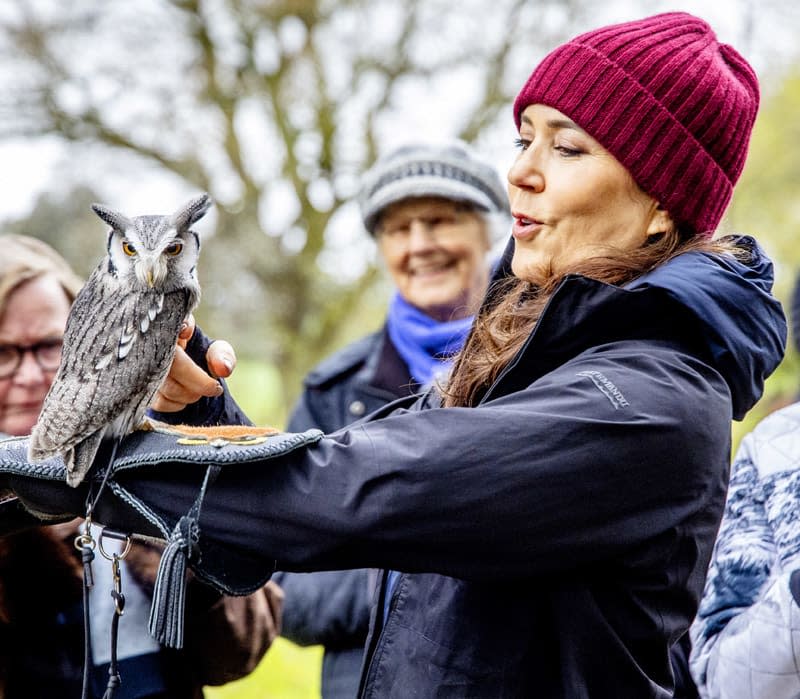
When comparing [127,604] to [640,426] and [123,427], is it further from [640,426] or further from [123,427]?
[640,426]

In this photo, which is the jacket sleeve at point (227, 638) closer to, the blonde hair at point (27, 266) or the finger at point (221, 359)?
the finger at point (221, 359)

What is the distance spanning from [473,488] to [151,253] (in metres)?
0.68

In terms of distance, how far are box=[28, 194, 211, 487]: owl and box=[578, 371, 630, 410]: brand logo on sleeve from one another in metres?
0.65

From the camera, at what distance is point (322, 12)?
9.60 meters

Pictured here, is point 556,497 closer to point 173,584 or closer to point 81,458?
point 173,584

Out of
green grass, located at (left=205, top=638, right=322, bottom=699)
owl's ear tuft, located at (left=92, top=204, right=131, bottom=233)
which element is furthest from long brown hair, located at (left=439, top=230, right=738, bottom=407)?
green grass, located at (left=205, top=638, right=322, bottom=699)

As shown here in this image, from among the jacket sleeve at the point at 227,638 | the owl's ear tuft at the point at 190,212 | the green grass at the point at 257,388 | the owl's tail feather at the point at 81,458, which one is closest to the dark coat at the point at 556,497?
the owl's tail feather at the point at 81,458

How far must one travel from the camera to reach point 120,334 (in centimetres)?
142

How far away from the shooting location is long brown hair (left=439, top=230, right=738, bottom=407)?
1.43m

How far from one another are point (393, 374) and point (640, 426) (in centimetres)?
166

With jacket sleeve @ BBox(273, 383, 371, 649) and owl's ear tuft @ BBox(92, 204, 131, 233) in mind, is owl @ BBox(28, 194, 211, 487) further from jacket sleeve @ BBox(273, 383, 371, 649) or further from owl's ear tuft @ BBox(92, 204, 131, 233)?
jacket sleeve @ BBox(273, 383, 371, 649)

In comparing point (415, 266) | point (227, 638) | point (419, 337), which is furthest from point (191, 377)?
point (415, 266)

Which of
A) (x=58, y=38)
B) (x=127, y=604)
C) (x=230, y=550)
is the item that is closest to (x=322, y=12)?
(x=58, y=38)

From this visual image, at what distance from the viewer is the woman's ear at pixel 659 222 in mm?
1541
